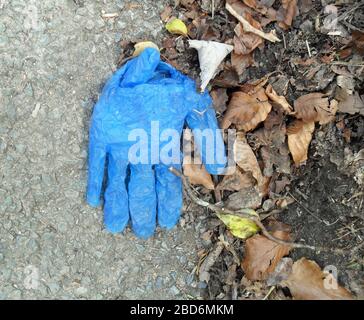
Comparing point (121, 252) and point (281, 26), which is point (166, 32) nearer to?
point (281, 26)

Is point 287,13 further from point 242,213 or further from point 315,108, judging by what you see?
point 242,213

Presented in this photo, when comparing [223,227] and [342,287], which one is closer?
[342,287]

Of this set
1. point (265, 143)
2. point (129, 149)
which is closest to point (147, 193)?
point (129, 149)

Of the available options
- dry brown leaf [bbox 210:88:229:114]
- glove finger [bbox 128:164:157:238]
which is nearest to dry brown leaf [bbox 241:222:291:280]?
glove finger [bbox 128:164:157:238]

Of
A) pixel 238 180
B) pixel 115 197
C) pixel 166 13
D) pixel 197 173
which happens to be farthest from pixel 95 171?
pixel 166 13

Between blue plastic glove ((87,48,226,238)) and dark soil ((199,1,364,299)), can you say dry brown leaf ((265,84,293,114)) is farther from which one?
blue plastic glove ((87,48,226,238))

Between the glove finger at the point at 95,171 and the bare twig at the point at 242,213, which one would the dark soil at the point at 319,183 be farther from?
the glove finger at the point at 95,171

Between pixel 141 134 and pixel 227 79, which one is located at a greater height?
pixel 227 79
